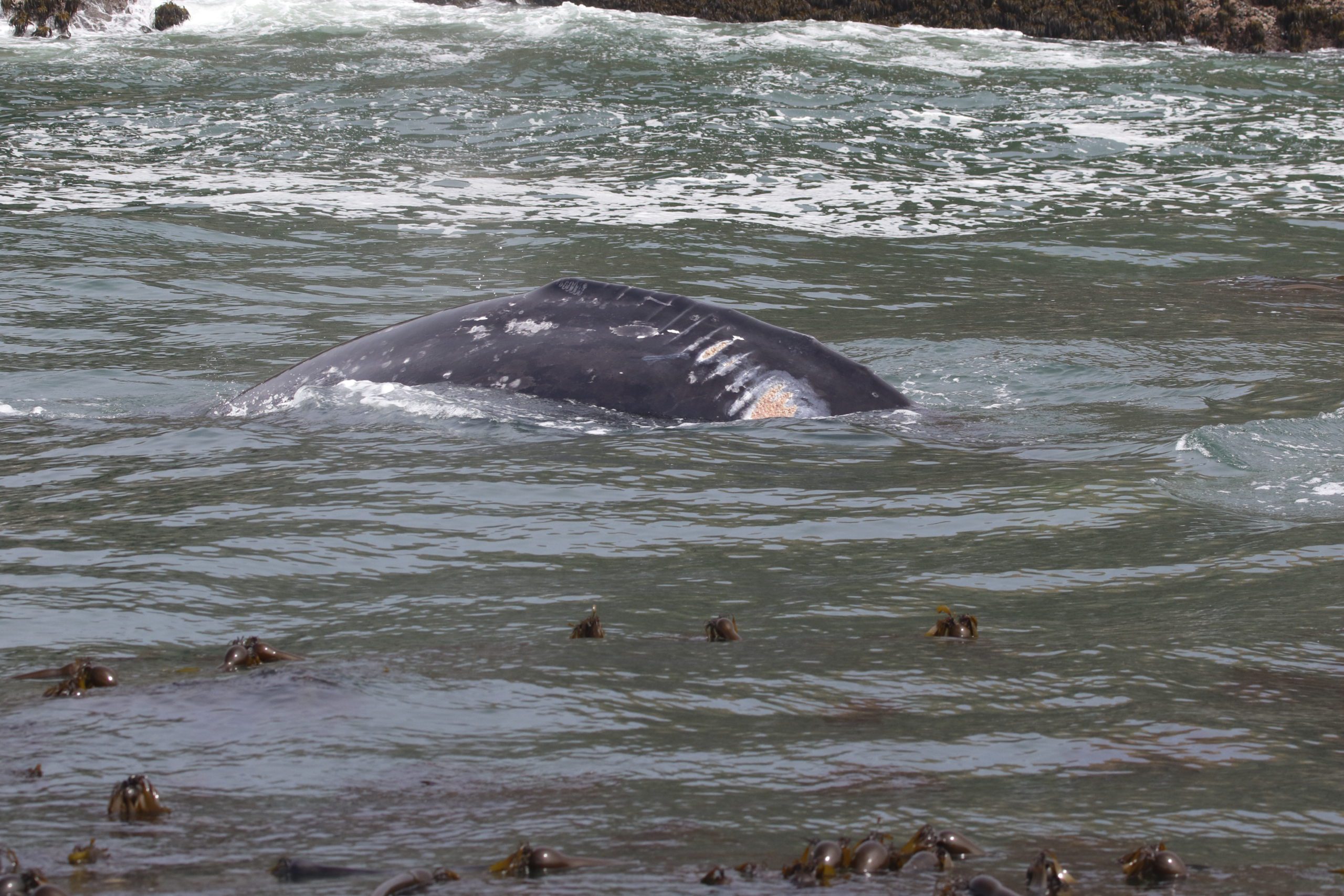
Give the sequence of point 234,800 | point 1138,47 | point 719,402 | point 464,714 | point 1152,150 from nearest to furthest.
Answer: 1. point 234,800
2. point 464,714
3. point 719,402
4. point 1152,150
5. point 1138,47

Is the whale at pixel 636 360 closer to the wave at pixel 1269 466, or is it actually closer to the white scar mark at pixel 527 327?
the white scar mark at pixel 527 327

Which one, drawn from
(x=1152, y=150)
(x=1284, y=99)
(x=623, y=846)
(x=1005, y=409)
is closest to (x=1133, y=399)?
(x=1005, y=409)

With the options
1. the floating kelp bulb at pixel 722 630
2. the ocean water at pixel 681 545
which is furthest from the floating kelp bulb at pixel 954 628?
the floating kelp bulb at pixel 722 630

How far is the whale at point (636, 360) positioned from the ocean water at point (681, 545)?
4.1 inches

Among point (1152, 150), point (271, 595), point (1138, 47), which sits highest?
point (1138, 47)

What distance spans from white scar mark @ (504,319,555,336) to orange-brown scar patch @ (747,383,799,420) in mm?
876

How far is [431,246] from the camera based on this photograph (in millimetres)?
11297

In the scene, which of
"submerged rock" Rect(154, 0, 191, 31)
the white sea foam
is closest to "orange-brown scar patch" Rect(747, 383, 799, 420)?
the white sea foam

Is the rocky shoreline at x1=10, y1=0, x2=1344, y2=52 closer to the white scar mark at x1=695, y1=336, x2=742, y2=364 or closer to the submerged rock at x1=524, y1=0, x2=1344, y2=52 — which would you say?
the submerged rock at x1=524, y1=0, x2=1344, y2=52

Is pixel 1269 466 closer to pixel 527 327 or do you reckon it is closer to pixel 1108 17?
pixel 527 327

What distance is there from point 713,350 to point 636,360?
0.30m

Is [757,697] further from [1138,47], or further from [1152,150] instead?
[1138,47]

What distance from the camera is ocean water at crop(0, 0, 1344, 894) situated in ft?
8.32

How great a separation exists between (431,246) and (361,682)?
27.6ft
